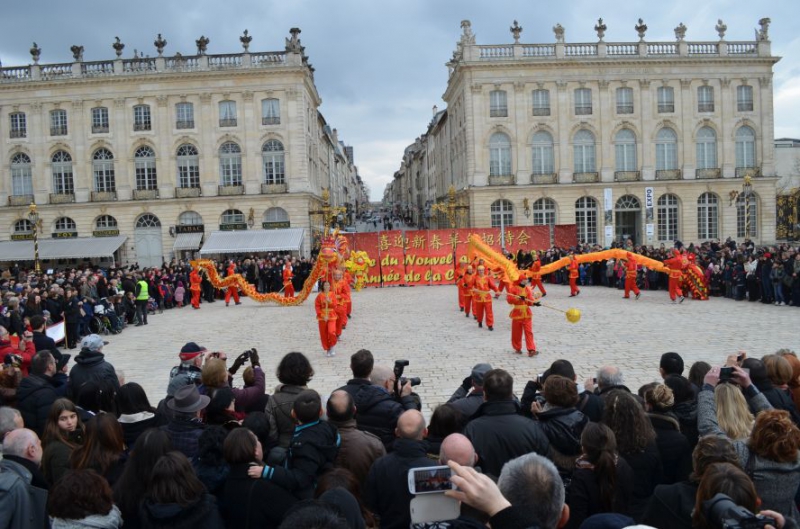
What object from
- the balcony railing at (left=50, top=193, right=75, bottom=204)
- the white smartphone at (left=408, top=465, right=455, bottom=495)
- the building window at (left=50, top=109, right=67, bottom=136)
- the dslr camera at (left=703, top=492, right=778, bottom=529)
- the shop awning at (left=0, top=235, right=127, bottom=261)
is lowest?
the dslr camera at (left=703, top=492, right=778, bottom=529)

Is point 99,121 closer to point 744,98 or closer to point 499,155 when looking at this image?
point 499,155

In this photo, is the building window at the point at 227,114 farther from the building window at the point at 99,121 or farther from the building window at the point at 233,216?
the building window at the point at 99,121

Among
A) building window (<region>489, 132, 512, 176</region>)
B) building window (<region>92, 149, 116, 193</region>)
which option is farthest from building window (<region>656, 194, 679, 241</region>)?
building window (<region>92, 149, 116, 193</region>)

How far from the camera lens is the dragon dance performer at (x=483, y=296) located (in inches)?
625

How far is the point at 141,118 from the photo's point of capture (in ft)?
128

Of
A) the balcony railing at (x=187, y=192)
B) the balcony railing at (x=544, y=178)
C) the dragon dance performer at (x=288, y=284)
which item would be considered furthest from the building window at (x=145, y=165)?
the balcony railing at (x=544, y=178)

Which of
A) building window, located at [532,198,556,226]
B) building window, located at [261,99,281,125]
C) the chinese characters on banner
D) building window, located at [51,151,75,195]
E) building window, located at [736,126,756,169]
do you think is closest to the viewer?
the chinese characters on banner

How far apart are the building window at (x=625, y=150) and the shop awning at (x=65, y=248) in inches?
1254

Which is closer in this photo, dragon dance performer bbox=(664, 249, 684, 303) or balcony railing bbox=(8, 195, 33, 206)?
dragon dance performer bbox=(664, 249, 684, 303)

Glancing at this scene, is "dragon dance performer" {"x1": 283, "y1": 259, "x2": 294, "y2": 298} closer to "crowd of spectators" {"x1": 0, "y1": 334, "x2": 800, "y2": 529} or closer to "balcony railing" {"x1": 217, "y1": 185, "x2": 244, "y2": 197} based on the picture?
"balcony railing" {"x1": 217, "y1": 185, "x2": 244, "y2": 197}

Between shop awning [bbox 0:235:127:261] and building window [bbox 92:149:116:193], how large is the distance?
3.35m

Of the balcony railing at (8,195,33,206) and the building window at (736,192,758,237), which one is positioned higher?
the balcony railing at (8,195,33,206)

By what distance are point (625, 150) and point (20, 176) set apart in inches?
1531

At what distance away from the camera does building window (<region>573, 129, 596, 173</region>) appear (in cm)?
4066
